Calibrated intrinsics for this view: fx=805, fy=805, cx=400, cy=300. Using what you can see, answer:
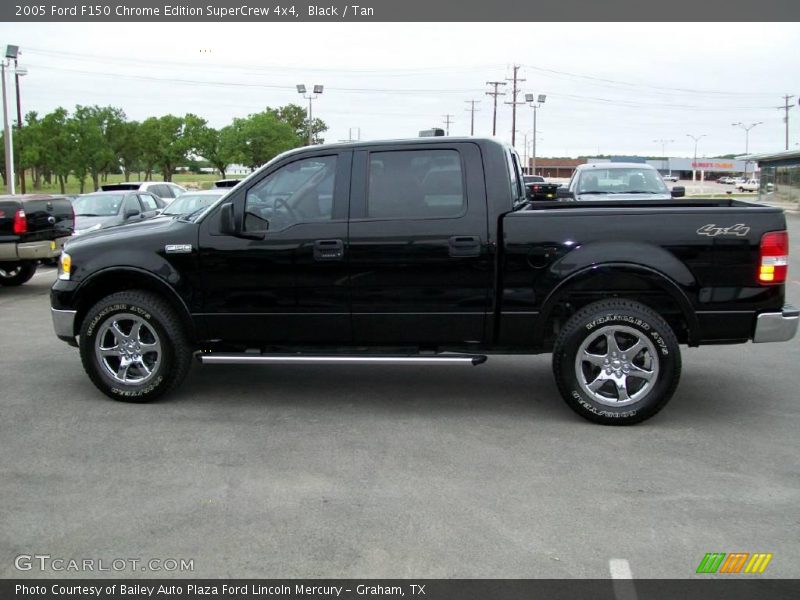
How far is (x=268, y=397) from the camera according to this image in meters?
6.52

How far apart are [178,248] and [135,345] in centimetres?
84

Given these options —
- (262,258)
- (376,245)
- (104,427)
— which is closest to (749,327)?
(376,245)

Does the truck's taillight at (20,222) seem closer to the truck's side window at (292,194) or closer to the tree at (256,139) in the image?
the truck's side window at (292,194)

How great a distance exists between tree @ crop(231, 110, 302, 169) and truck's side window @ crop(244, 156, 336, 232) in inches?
2450

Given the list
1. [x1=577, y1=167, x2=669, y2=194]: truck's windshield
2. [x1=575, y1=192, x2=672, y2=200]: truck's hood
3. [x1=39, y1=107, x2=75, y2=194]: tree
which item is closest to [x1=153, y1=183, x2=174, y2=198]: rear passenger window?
[x1=577, y1=167, x2=669, y2=194]: truck's windshield

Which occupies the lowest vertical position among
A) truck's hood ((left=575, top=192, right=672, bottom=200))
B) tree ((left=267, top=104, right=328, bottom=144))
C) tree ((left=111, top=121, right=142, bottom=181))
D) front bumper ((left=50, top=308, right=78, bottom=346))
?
front bumper ((left=50, top=308, right=78, bottom=346))

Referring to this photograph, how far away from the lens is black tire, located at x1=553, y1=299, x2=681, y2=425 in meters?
5.56

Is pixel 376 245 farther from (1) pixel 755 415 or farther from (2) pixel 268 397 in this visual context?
(1) pixel 755 415

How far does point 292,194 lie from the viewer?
608 centimetres

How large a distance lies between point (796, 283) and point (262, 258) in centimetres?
1005

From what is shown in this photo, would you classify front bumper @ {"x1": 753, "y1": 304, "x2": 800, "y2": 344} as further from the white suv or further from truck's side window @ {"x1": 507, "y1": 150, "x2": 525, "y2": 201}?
the white suv

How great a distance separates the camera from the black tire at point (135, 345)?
6145mm

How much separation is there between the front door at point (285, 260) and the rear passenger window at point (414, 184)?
23 cm

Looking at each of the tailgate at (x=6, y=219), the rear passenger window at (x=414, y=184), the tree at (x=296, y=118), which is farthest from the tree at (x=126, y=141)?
the rear passenger window at (x=414, y=184)
